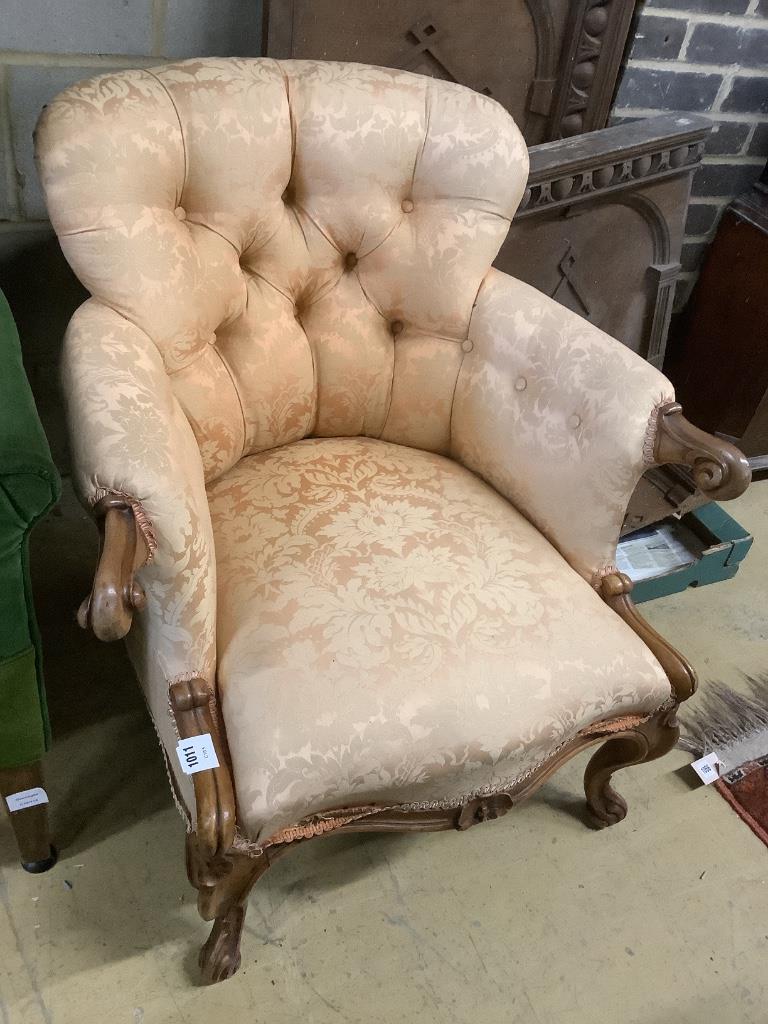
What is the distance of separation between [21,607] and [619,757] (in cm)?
81

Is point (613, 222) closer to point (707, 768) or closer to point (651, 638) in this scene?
point (651, 638)

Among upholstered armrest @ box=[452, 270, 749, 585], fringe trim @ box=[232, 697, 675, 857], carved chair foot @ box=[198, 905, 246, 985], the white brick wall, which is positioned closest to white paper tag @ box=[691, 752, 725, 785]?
fringe trim @ box=[232, 697, 675, 857]

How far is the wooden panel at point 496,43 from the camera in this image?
4.00ft

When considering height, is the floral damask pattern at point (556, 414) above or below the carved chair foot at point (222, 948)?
above

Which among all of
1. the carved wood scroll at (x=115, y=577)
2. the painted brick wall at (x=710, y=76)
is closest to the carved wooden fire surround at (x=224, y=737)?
the carved wood scroll at (x=115, y=577)

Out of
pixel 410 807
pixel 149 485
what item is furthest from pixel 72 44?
pixel 410 807

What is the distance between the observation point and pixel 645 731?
1074mm

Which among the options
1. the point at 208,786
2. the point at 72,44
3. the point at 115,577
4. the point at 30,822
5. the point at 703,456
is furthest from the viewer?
the point at 72,44

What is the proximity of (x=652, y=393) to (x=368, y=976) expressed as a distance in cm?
82

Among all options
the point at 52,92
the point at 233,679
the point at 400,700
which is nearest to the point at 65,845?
the point at 233,679

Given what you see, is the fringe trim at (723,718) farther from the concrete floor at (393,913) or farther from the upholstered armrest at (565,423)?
the upholstered armrest at (565,423)

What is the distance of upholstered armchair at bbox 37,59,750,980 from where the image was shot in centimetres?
84

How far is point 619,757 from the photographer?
1165 mm

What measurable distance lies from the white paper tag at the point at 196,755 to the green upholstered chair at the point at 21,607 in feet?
0.70
